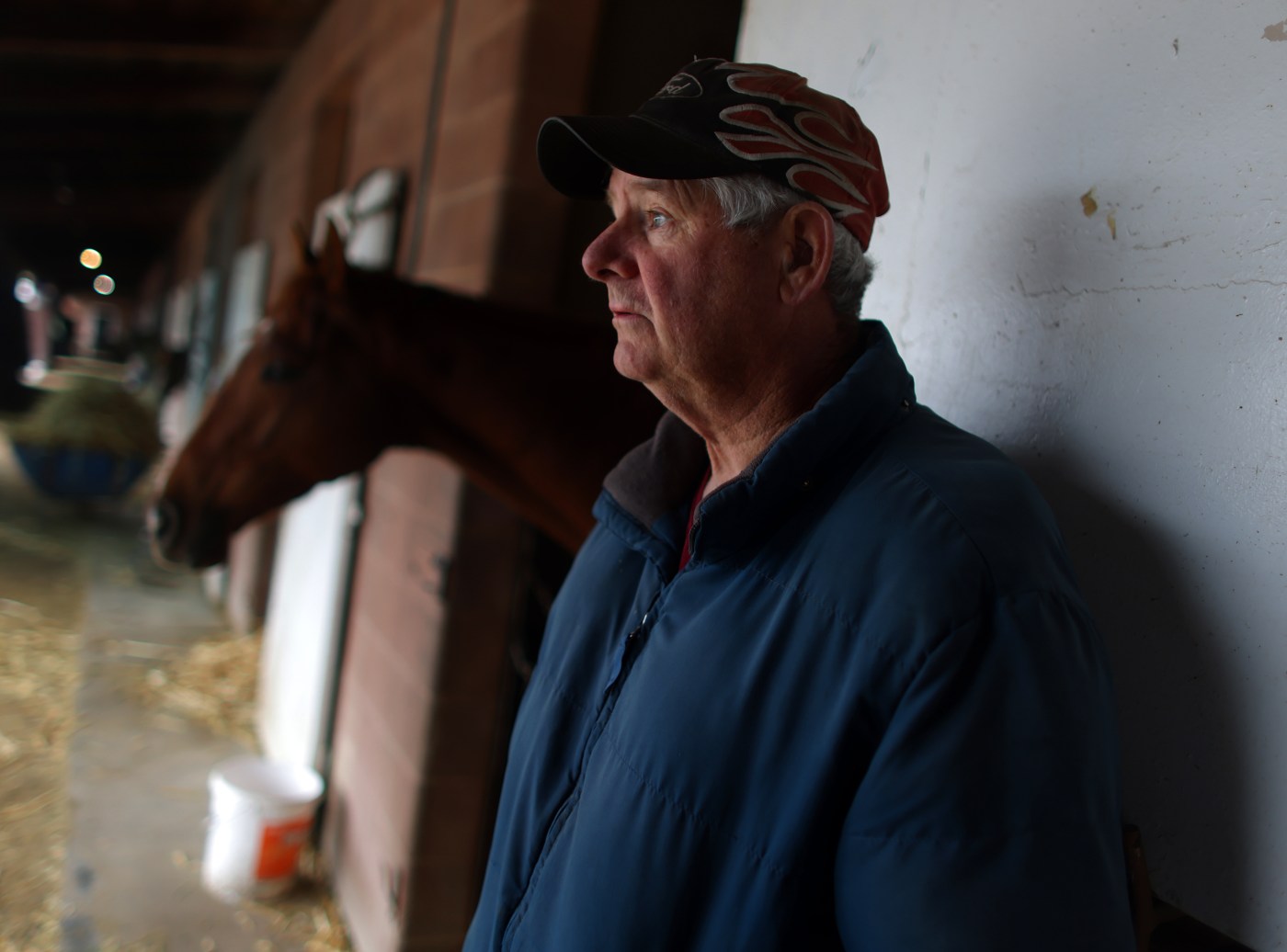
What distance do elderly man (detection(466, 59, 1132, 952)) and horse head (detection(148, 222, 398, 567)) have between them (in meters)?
0.98

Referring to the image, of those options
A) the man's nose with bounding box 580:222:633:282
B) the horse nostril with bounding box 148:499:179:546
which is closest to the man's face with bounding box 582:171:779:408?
the man's nose with bounding box 580:222:633:282

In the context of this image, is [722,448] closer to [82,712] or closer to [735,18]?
[735,18]

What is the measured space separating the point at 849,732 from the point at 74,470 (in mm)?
8383

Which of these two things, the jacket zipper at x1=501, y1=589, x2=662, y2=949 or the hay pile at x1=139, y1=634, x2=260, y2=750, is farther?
the hay pile at x1=139, y1=634, x2=260, y2=750

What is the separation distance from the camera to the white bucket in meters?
2.91

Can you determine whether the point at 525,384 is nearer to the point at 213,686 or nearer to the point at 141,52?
the point at 213,686

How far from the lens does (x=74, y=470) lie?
7660 mm

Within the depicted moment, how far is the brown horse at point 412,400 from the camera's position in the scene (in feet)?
6.35

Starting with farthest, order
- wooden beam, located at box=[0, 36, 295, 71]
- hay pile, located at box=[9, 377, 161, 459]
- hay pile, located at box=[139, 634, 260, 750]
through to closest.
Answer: hay pile, located at box=[9, 377, 161, 459] → wooden beam, located at box=[0, 36, 295, 71] → hay pile, located at box=[139, 634, 260, 750]

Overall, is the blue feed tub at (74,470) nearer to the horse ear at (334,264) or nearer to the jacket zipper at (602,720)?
the horse ear at (334,264)

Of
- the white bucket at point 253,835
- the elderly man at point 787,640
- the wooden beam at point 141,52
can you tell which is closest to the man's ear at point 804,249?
the elderly man at point 787,640

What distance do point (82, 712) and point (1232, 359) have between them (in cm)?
470

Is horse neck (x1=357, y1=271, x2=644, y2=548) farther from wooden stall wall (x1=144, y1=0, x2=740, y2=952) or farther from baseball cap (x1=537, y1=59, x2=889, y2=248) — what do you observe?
baseball cap (x1=537, y1=59, x2=889, y2=248)

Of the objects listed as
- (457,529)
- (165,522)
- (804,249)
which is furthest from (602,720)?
(165,522)
